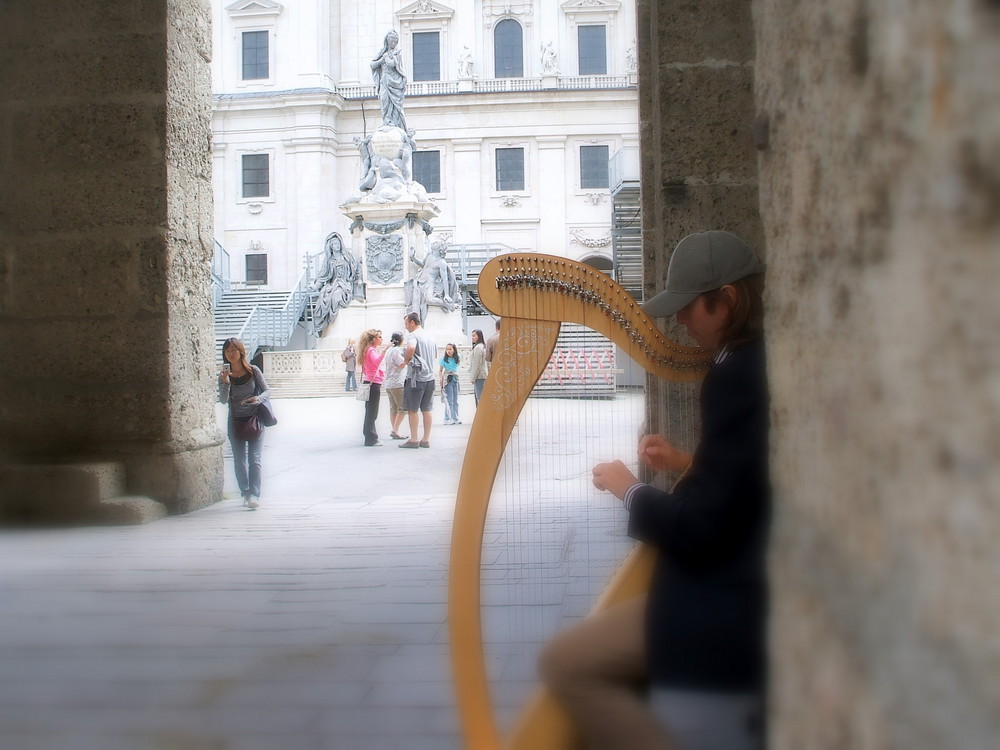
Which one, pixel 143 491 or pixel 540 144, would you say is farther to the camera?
pixel 540 144

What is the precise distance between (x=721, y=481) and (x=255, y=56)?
33383 millimetres

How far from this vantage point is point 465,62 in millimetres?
31875

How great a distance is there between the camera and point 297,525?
190 inches

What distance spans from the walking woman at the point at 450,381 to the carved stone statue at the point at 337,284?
712 centimetres

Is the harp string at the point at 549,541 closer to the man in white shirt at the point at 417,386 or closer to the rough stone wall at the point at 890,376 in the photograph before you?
the rough stone wall at the point at 890,376

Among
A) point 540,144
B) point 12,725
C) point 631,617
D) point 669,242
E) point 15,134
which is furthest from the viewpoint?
point 540,144

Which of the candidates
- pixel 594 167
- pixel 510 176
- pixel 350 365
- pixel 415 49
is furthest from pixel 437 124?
pixel 350 365

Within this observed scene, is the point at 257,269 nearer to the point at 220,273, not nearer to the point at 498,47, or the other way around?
the point at 220,273

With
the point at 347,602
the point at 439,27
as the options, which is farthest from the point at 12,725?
the point at 439,27

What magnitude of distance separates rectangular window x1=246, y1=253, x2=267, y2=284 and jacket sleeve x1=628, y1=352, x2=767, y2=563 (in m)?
30.7

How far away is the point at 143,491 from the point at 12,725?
2.68m

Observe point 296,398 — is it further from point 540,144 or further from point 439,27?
point 439,27

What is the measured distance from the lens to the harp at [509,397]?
1.61m

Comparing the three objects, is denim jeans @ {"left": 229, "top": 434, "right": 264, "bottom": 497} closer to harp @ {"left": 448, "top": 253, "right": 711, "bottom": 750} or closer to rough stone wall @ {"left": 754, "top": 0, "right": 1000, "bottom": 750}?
harp @ {"left": 448, "top": 253, "right": 711, "bottom": 750}
